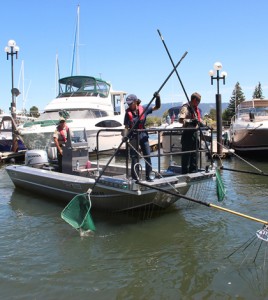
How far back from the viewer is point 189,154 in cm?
755

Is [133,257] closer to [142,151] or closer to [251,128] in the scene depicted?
[142,151]

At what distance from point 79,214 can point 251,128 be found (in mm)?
13233

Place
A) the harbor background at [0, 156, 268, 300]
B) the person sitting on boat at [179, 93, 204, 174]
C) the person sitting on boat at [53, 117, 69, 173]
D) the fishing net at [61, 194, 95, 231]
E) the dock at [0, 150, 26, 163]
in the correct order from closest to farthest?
the harbor background at [0, 156, 268, 300], the fishing net at [61, 194, 95, 231], the person sitting on boat at [179, 93, 204, 174], the person sitting on boat at [53, 117, 69, 173], the dock at [0, 150, 26, 163]

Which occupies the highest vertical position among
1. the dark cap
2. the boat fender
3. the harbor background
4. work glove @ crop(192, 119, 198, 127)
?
the dark cap

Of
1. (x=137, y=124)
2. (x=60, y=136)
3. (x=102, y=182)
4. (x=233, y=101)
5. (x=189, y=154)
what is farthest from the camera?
(x=233, y=101)

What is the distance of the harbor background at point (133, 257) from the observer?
4.61m

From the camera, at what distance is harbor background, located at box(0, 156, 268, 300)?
4.61 meters

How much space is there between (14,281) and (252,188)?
7308 millimetres

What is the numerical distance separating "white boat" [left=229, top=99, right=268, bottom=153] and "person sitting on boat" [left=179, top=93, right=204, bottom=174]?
10975mm

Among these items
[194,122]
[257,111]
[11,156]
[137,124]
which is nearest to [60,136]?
[137,124]

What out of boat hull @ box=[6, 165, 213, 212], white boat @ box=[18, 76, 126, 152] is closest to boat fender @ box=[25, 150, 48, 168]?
boat hull @ box=[6, 165, 213, 212]

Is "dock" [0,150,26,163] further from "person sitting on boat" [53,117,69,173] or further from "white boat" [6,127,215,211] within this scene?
"person sitting on boat" [53,117,69,173]

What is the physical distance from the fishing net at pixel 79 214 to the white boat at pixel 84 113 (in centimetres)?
1154

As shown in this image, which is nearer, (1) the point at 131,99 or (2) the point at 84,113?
(1) the point at 131,99
